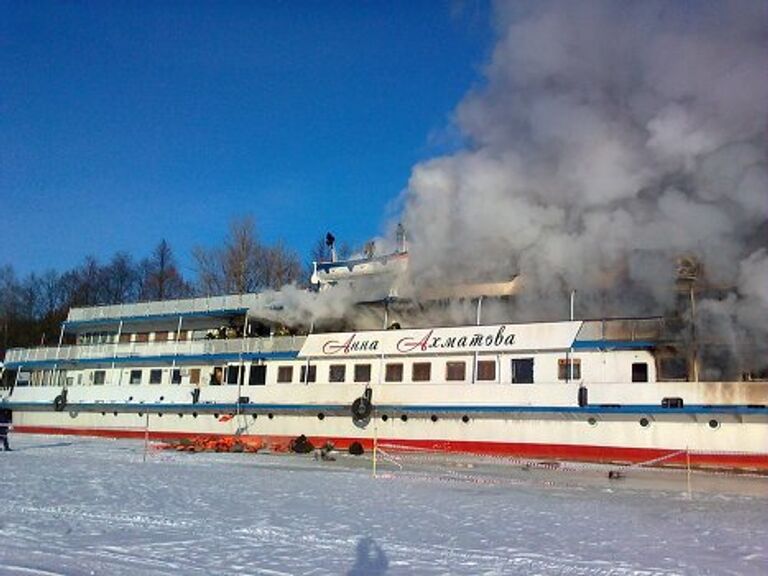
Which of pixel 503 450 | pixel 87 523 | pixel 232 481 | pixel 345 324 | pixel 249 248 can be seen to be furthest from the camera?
pixel 249 248

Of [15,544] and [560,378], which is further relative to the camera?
[560,378]

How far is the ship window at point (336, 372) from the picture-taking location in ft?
92.5

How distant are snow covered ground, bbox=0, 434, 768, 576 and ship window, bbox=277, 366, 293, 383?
11.2 meters

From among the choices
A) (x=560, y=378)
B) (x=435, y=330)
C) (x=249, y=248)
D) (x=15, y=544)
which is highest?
(x=249, y=248)

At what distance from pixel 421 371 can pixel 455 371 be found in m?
1.31

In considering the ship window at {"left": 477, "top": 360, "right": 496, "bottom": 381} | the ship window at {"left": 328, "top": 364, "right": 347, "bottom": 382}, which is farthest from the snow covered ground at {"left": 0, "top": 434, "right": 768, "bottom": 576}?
the ship window at {"left": 328, "top": 364, "right": 347, "bottom": 382}

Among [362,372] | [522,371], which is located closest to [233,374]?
[362,372]

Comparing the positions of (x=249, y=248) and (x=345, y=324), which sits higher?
(x=249, y=248)

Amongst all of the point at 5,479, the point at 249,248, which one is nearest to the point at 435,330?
the point at 5,479

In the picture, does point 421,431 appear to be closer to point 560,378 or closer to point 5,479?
point 560,378

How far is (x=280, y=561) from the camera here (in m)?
7.40

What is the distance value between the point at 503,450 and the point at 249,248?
139 ft

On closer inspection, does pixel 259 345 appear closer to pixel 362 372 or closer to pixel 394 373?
pixel 362 372

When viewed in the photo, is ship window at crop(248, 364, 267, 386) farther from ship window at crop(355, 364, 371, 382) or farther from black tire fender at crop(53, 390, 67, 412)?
black tire fender at crop(53, 390, 67, 412)
